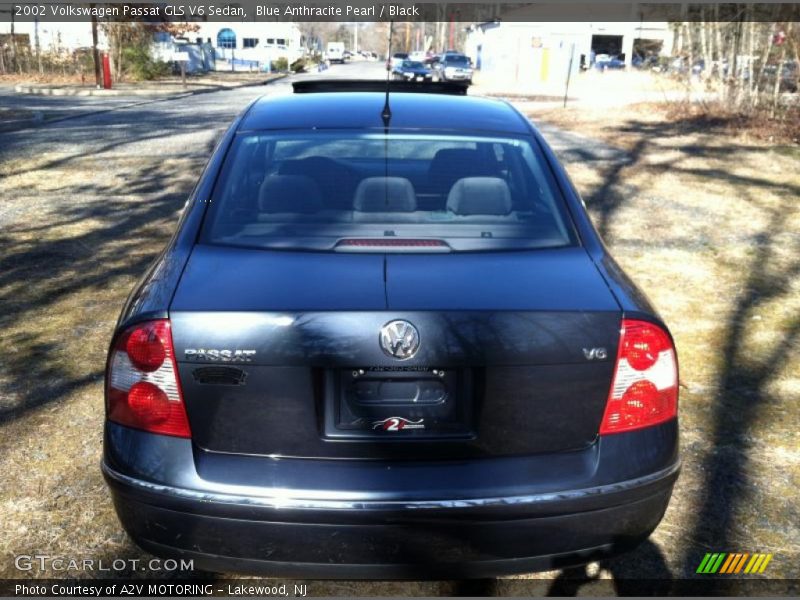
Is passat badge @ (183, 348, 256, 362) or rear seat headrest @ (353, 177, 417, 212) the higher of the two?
rear seat headrest @ (353, 177, 417, 212)

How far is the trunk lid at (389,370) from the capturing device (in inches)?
90.2

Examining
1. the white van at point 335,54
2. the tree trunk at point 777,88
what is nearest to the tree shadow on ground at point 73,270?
the tree trunk at point 777,88

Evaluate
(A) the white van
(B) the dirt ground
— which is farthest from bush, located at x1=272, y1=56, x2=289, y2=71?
(B) the dirt ground

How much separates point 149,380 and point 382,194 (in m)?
1.26

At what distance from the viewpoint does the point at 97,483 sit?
355 centimetres

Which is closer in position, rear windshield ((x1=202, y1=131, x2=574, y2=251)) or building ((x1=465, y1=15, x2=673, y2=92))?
rear windshield ((x1=202, y1=131, x2=574, y2=251))

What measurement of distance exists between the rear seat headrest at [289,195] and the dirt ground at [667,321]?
1.37 m

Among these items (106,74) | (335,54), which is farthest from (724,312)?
(335,54)

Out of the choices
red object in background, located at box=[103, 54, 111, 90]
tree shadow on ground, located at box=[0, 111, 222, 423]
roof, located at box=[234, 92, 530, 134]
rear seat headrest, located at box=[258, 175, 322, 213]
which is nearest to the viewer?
rear seat headrest, located at box=[258, 175, 322, 213]

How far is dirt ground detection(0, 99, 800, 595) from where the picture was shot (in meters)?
3.22

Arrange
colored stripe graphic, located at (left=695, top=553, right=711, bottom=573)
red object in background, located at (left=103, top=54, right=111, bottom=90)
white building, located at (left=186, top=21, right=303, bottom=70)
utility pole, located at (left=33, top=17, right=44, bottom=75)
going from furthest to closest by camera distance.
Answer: white building, located at (left=186, top=21, right=303, bottom=70)
utility pole, located at (left=33, top=17, right=44, bottom=75)
red object in background, located at (left=103, top=54, right=111, bottom=90)
colored stripe graphic, located at (left=695, top=553, right=711, bottom=573)

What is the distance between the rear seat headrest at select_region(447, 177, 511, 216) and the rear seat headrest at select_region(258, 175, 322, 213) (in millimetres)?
536

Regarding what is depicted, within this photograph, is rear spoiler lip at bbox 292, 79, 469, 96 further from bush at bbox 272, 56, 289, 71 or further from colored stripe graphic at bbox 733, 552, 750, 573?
bush at bbox 272, 56, 289, 71

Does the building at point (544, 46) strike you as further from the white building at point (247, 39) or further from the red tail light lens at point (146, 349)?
the red tail light lens at point (146, 349)
